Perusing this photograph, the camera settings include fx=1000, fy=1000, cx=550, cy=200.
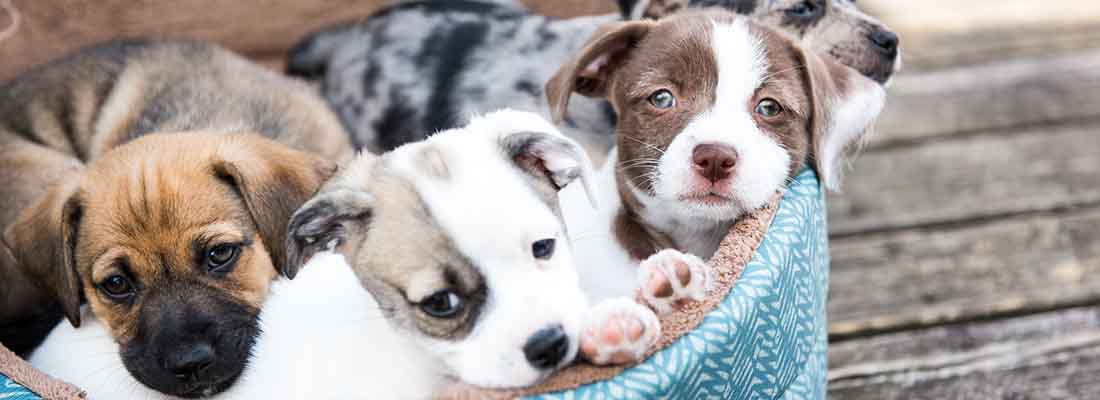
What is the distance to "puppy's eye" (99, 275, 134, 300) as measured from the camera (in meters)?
2.98

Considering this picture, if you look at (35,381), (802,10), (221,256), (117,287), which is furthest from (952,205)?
(35,381)

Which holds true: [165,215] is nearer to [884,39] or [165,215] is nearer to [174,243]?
[174,243]

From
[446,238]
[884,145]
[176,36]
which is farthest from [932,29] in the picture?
[446,238]

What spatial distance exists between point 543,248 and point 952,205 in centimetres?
328

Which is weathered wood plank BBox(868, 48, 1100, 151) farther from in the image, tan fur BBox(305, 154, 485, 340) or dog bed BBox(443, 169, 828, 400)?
tan fur BBox(305, 154, 485, 340)

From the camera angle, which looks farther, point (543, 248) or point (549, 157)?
point (549, 157)

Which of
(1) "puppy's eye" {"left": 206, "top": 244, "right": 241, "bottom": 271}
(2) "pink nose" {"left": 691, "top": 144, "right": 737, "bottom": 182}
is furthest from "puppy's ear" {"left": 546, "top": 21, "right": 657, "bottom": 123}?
(1) "puppy's eye" {"left": 206, "top": 244, "right": 241, "bottom": 271}

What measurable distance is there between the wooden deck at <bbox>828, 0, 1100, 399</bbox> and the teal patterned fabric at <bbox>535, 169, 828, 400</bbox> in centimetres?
109

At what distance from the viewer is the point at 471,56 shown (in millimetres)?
4578

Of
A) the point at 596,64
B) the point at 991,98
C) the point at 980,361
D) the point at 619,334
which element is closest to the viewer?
the point at 619,334

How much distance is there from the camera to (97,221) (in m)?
2.98

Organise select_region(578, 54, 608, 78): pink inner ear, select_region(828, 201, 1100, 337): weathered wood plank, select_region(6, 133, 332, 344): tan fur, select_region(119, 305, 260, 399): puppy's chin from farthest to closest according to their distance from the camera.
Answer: select_region(828, 201, 1100, 337): weathered wood plank, select_region(578, 54, 608, 78): pink inner ear, select_region(6, 133, 332, 344): tan fur, select_region(119, 305, 260, 399): puppy's chin

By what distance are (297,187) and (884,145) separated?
3.83 meters

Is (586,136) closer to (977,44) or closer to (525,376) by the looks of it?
(525,376)
